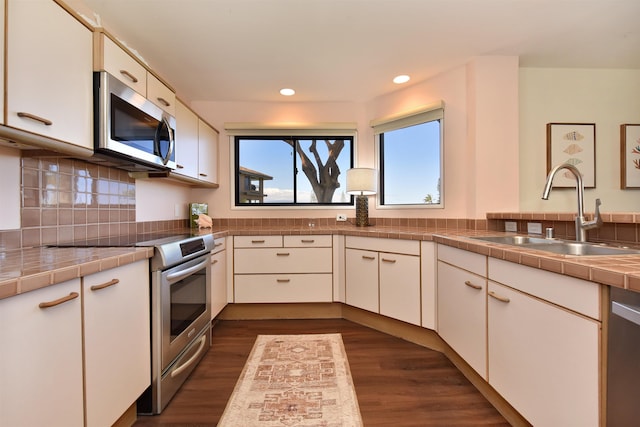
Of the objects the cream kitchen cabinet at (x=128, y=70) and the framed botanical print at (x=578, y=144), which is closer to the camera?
the cream kitchen cabinet at (x=128, y=70)

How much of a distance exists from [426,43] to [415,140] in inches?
38.6

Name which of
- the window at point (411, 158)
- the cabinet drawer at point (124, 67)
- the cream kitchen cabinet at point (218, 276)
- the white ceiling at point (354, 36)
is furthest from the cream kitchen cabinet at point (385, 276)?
the cabinet drawer at point (124, 67)

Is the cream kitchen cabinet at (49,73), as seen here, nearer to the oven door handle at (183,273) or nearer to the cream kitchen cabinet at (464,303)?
the oven door handle at (183,273)

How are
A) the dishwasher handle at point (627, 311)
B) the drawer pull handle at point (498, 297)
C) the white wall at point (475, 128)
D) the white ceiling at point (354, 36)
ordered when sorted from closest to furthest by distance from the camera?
the dishwasher handle at point (627, 311) < the drawer pull handle at point (498, 297) < the white ceiling at point (354, 36) < the white wall at point (475, 128)

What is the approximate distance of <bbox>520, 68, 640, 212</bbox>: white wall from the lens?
8.50ft

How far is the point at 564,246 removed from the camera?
1.65 meters

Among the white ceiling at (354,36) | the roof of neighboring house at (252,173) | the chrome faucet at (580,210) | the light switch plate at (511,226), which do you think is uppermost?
the white ceiling at (354,36)

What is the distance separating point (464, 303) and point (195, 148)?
97.3 inches

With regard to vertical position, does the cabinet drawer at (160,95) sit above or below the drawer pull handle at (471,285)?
above

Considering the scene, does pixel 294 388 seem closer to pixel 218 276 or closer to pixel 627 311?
pixel 218 276

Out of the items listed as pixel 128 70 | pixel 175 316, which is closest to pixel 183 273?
pixel 175 316

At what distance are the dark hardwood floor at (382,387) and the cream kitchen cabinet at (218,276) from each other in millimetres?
258

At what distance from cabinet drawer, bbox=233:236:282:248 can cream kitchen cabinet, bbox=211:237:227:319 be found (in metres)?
0.14

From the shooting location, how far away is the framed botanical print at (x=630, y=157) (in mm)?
2562
